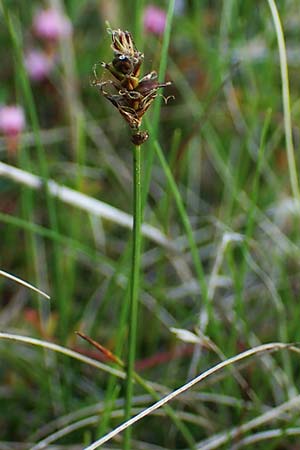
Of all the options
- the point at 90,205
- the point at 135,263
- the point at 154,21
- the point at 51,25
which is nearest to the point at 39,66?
the point at 51,25

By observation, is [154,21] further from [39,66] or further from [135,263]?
[135,263]

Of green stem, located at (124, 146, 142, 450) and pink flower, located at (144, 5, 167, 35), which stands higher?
pink flower, located at (144, 5, 167, 35)

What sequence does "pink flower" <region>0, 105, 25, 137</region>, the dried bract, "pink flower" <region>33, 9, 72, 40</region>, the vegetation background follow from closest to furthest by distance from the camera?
the dried bract → the vegetation background → "pink flower" <region>0, 105, 25, 137</region> → "pink flower" <region>33, 9, 72, 40</region>

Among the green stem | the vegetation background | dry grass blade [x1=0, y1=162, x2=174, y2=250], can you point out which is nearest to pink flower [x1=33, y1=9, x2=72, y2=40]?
the vegetation background

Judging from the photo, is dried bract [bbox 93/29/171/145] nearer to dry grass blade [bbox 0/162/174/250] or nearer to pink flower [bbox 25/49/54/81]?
dry grass blade [bbox 0/162/174/250]

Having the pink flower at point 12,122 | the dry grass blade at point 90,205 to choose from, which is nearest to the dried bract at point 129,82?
the dry grass blade at point 90,205

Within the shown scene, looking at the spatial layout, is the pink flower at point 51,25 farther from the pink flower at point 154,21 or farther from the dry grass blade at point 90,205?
the dry grass blade at point 90,205
